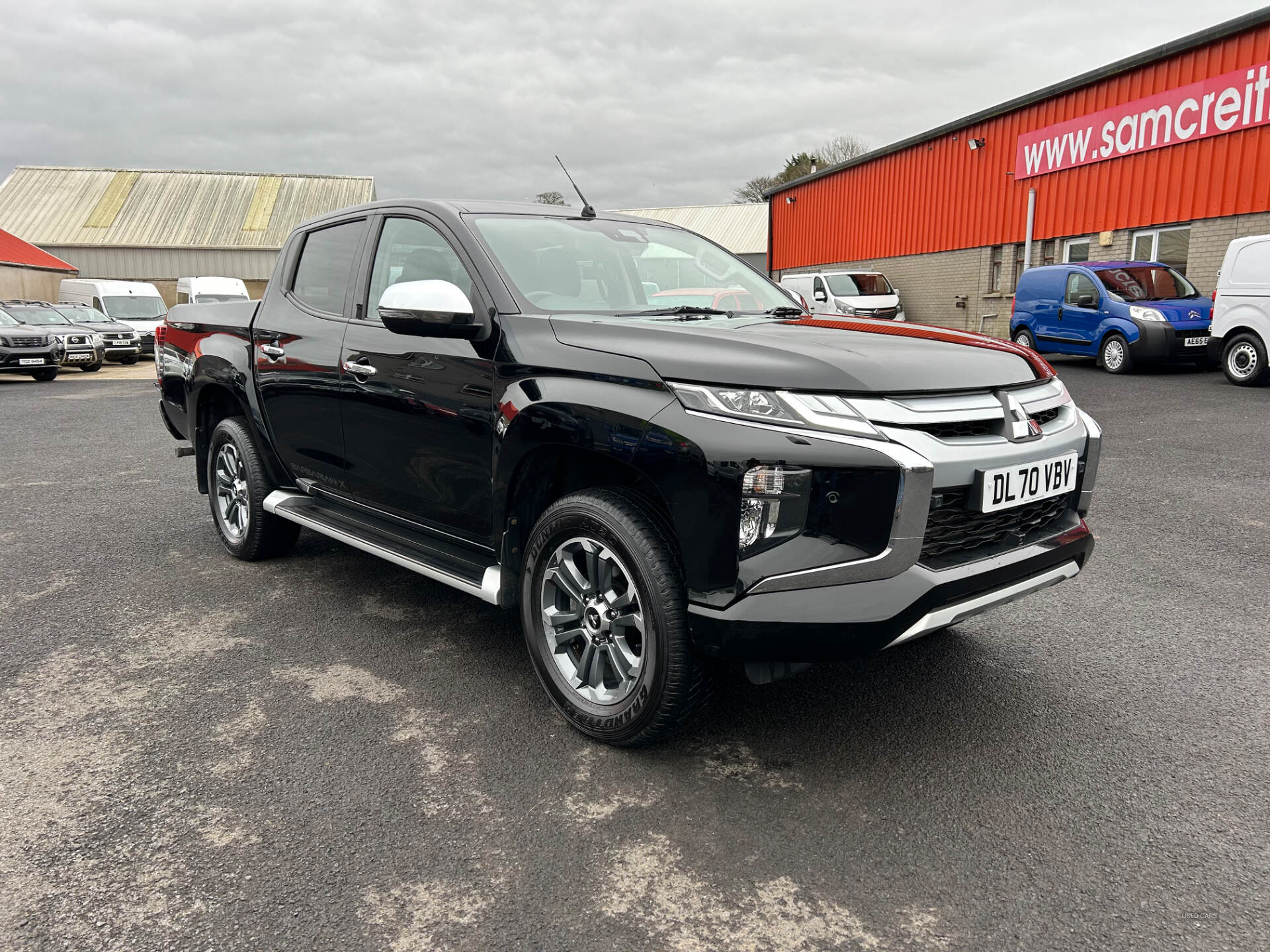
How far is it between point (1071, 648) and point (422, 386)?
2.76 meters

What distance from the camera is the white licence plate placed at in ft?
8.84

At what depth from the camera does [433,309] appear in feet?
10.3

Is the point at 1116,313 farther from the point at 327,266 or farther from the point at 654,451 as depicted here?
the point at 654,451

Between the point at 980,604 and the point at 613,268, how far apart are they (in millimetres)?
1947

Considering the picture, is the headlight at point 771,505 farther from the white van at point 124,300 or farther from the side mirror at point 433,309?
the white van at point 124,300

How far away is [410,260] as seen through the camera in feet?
12.5

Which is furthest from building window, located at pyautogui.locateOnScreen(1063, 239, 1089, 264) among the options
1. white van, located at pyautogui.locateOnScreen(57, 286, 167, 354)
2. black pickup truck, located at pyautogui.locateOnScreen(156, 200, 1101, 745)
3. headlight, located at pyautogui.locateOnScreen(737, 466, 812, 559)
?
white van, located at pyautogui.locateOnScreen(57, 286, 167, 354)

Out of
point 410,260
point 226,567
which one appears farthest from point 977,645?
point 226,567

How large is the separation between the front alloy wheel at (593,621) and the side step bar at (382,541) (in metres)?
0.27

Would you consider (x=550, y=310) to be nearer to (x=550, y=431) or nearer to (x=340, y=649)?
(x=550, y=431)

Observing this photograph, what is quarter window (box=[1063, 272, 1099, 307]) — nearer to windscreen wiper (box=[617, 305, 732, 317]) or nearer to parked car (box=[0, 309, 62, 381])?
windscreen wiper (box=[617, 305, 732, 317])

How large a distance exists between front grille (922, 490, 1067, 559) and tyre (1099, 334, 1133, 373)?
12.8 m

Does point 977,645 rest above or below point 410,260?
below

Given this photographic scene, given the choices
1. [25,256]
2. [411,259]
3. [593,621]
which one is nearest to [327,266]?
[411,259]
